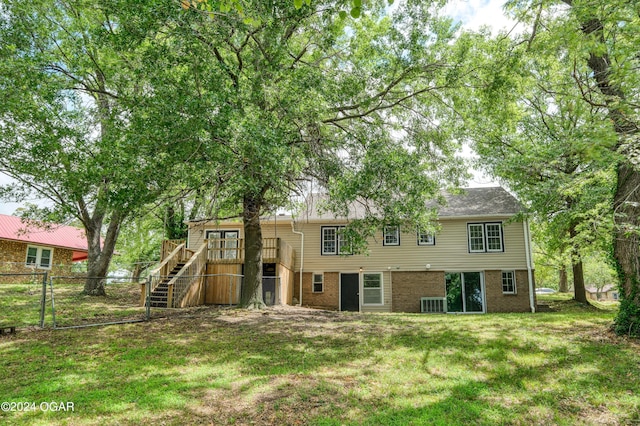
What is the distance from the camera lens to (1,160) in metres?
12.8

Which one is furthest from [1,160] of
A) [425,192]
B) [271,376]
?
[425,192]

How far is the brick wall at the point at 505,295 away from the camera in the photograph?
1745 cm

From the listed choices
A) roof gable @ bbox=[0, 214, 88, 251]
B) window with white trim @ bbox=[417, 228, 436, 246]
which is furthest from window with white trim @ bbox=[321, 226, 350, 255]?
roof gable @ bbox=[0, 214, 88, 251]

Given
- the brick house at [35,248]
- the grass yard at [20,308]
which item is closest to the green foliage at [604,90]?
the grass yard at [20,308]

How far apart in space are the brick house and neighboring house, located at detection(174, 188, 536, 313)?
1091 cm

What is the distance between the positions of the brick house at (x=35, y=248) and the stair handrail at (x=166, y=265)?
7.48m

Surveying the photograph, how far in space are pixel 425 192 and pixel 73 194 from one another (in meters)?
9.55

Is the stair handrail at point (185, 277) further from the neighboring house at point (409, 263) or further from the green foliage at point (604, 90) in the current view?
the green foliage at point (604, 90)

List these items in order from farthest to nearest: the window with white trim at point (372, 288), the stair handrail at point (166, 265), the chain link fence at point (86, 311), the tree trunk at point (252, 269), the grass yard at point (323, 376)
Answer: the window with white trim at point (372, 288)
the stair handrail at point (166, 265)
the tree trunk at point (252, 269)
the chain link fence at point (86, 311)
the grass yard at point (323, 376)

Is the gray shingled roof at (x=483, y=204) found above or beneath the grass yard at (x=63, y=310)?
above

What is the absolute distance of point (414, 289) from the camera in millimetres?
18547

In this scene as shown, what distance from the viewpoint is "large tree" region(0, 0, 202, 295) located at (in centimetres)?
830

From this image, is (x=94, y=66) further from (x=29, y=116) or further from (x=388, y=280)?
(x=388, y=280)

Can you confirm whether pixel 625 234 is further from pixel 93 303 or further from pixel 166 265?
pixel 93 303
